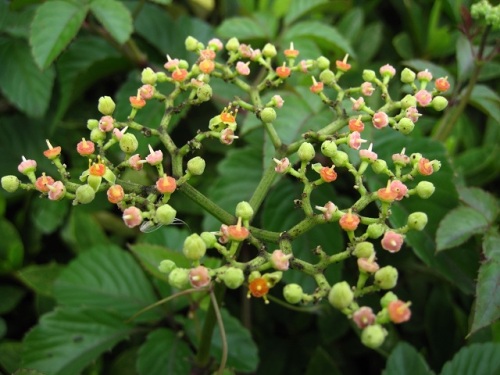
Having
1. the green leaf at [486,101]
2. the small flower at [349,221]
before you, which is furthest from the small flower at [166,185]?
the green leaf at [486,101]

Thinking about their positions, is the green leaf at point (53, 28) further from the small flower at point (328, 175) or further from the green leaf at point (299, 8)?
the small flower at point (328, 175)

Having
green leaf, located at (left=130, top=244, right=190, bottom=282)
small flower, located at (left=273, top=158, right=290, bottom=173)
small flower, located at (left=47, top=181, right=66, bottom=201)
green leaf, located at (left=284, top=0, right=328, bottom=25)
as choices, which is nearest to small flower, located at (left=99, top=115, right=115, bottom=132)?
small flower, located at (left=47, top=181, right=66, bottom=201)

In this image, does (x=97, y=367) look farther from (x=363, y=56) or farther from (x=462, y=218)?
(x=363, y=56)

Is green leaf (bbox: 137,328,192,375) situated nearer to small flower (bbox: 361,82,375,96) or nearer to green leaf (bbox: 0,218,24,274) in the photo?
green leaf (bbox: 0,218,24,274)

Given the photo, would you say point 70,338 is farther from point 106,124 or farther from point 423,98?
point 423,98

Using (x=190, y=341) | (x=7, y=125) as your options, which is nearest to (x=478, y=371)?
(x=190, y=341)

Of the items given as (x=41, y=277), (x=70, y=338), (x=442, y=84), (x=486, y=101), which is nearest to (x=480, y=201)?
(x=486, y=101)
